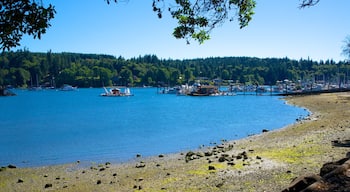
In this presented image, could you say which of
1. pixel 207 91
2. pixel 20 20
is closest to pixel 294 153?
pixel 20 20

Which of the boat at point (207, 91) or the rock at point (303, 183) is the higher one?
the rock at point (303, 183)

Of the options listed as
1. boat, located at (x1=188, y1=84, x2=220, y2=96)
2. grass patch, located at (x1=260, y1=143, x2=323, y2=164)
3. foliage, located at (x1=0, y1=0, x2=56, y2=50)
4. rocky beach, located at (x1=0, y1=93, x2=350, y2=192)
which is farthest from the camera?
boat, located at (x1=188, y1=84, x2=220, y2=96)

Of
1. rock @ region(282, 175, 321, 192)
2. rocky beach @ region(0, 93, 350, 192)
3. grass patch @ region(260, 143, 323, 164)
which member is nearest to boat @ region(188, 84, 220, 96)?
rocky beach @ region(0, 93, 350, 192)

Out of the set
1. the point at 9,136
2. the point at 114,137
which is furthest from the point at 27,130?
the point at 114,137

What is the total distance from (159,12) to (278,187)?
8.17m

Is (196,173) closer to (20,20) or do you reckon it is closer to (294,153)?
(294,153)

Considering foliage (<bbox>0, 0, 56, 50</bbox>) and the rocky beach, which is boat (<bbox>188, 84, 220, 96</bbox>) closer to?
the rocky beach

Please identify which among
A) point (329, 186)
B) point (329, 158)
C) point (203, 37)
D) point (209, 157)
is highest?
point (203, 37)

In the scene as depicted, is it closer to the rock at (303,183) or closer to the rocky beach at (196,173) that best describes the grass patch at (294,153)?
the rocky beach at (196,173)

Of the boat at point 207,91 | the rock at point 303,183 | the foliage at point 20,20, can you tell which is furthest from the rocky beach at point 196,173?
the boat at point 207,91

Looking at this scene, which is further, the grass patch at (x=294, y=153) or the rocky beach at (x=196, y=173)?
the grass patch at (x=294, y=153)

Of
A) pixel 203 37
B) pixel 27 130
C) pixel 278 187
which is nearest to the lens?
pixel 203 37

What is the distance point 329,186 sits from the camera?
608cm

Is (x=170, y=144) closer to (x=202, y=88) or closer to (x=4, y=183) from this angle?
(x=4, y=183)
